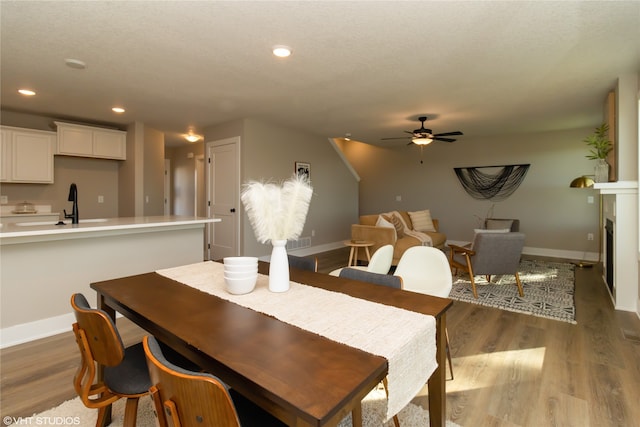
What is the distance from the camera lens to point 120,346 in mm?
1144

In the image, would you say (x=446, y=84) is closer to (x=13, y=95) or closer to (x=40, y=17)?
(x=40, y=17)

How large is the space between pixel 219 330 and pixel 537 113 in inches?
215

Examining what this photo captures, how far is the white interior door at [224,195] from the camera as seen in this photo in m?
5.18

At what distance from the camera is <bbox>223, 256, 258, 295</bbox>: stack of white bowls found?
146cm

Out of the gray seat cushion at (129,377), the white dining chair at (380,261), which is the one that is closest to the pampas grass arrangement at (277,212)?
the gray seat cushion at (129,377)

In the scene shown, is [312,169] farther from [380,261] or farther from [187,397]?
[187,397]

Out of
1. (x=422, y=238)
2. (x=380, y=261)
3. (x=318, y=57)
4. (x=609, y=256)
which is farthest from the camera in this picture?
(x=422, y=238)

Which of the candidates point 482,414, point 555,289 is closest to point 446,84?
point 555,289

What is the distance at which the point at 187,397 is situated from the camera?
0.78 meters

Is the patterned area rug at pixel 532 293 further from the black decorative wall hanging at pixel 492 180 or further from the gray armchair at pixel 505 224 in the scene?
the black decorative wall hanging at pixel 492 180

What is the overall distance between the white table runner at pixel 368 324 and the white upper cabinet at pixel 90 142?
182 inches

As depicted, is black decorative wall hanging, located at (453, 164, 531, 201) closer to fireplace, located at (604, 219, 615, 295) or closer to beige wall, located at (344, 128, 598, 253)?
beige wall, located at (344, 128, 598, 253)

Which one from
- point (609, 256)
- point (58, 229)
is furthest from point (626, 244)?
point (58, 229)

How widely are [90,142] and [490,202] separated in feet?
24.8
